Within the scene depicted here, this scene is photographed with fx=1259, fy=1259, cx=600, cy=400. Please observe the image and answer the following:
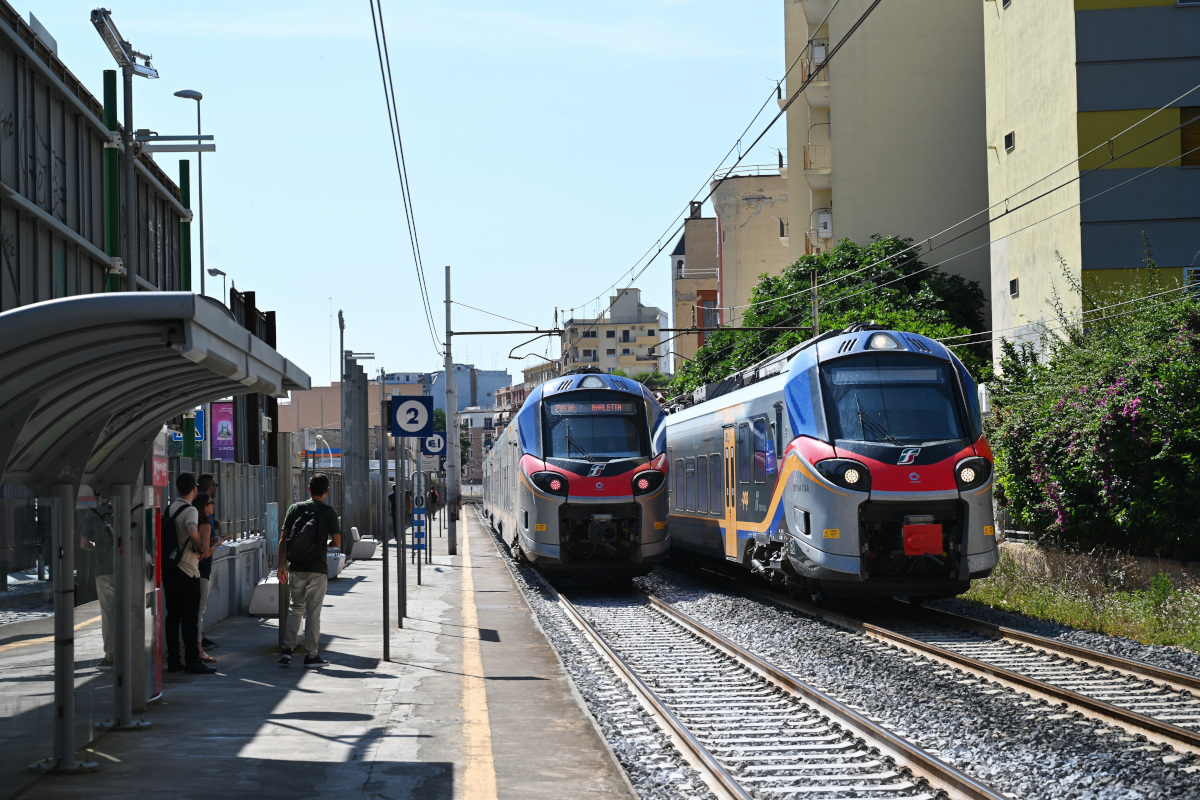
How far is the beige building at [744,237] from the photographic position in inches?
2744

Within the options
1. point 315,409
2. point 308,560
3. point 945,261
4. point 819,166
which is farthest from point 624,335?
point 308,560

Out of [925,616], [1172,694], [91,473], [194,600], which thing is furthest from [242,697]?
[925,616]

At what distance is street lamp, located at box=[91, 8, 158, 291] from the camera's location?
1316 centimetres

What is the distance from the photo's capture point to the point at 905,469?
14.6m

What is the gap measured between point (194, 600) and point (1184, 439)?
12.5 metres

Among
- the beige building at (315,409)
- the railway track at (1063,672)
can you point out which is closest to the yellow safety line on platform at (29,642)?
the railway track at (1063,672)

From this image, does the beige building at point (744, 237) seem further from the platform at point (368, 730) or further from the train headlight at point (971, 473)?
the platform at point (368, 730)

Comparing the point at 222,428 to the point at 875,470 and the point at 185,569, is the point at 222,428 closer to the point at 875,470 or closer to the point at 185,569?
the point at 185,569

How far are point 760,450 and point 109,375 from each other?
11349 millimetres

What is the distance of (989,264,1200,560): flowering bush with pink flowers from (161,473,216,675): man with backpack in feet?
39.9

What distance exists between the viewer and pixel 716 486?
2047cm

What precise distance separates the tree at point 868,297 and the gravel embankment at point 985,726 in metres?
25.4

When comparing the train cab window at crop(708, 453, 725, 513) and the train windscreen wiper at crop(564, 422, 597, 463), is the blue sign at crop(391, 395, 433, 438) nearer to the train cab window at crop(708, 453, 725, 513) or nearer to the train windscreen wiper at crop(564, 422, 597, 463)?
the train windscreen wiper at crop(564, 422, 597, 463)

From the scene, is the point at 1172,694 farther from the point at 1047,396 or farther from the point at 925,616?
the point at 1047,396
